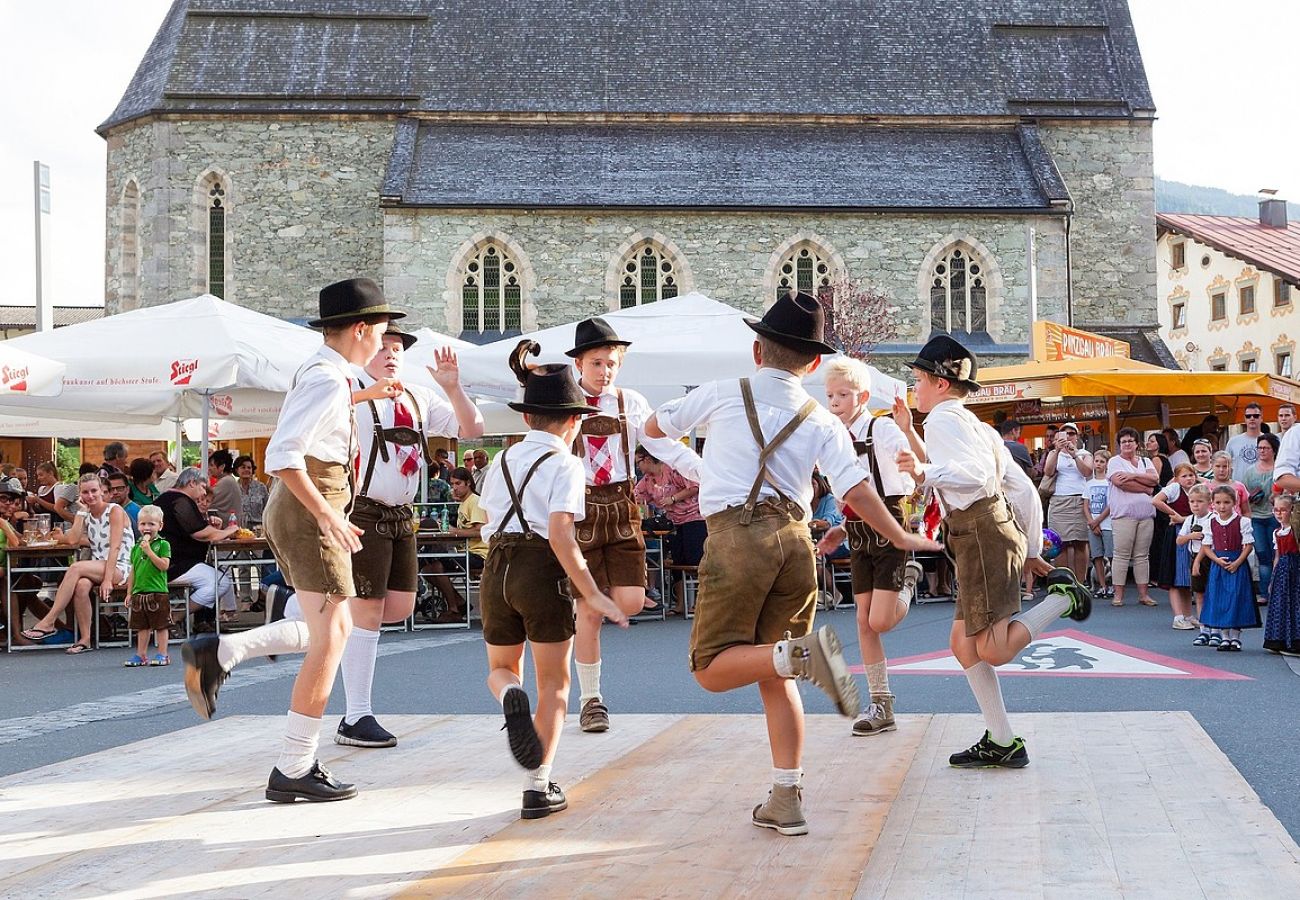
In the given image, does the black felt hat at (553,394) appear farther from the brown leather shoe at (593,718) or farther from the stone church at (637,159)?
the stone church at (637,159)

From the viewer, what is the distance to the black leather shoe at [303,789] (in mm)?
5070

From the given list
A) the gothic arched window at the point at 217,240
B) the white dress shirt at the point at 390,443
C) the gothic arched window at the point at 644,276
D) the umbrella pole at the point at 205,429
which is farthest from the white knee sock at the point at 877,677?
the gothic arched window at the point at 217,240

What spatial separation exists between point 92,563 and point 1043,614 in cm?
884

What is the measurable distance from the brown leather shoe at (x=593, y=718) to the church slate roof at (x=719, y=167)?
2701 centimetres

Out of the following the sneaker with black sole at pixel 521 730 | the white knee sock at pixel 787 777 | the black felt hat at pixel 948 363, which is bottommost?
the white knee sock at pixel 787 777

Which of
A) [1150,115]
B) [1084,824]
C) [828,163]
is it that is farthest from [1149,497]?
[1150,115]

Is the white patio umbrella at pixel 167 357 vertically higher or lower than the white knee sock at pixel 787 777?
higher

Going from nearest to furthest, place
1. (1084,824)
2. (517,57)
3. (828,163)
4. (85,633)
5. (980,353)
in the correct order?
(1084,824) < (85,633) < (980,353) < (828,163) < (517,57)

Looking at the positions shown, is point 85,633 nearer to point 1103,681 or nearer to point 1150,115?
point 1103,681

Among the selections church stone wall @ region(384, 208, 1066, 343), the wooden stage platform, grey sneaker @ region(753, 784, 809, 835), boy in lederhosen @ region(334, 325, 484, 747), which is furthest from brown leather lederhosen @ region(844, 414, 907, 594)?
church stone wall @ region(384, 208, 1066, 343)

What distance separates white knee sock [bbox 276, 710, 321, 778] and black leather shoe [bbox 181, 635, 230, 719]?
0.29m

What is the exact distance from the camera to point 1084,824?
464cm

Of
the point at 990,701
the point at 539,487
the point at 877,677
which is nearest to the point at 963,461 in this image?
the point at 990,701

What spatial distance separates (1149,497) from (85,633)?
10.3 meters
